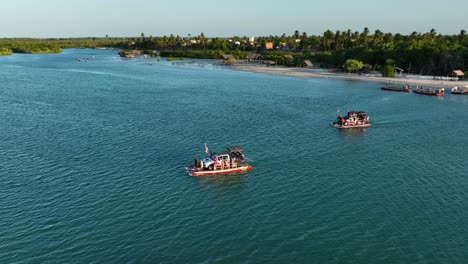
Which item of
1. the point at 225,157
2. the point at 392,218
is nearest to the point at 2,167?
the point at 225,157

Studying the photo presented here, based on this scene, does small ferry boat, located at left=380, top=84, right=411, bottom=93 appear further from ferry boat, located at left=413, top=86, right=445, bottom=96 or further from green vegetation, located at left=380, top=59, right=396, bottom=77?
green vegetation, located at left=380, top=59, right=396, bottom=77

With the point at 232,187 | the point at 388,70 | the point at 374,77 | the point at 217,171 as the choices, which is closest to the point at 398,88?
the point at 388,70

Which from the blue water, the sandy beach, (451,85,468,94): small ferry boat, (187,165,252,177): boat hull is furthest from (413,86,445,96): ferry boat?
(187,165,252,177): boat hull

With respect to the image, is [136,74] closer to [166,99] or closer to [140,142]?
[166,99]

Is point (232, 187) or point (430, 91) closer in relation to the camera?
point (232, 187)

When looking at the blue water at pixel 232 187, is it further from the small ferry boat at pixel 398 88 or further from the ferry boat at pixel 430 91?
the small ferry boat at pixel 398 88

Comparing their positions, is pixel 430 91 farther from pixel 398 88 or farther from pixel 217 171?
pixel 217 171

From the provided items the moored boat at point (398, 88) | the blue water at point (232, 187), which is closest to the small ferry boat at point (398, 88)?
the moored boat at point (398, 88)
